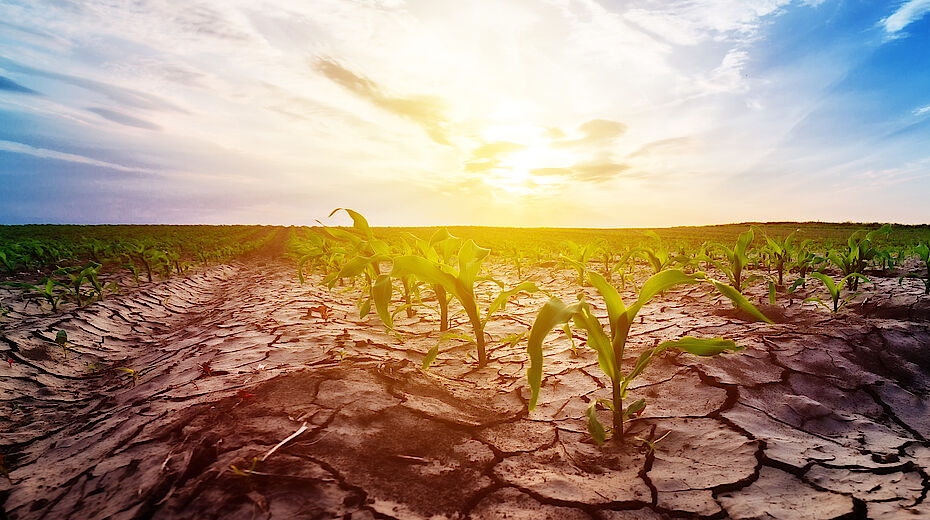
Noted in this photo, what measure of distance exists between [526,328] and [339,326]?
1.16 m

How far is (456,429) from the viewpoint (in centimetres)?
126

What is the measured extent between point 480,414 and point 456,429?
0.16m

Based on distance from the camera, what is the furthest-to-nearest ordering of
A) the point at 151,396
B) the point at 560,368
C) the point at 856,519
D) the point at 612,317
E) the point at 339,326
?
1. the point at 339,326
2. the point at 560,368
3. the point at 151,396
4. the point at 612,317
5. the point at 856,519

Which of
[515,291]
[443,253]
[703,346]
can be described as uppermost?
[443,253]

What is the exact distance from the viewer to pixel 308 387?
1.39 m

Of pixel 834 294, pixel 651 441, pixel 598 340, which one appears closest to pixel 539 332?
pixel 598 340

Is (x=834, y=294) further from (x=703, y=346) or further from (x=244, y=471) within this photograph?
(x=244, y=471)

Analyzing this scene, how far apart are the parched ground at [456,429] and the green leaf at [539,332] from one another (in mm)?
272

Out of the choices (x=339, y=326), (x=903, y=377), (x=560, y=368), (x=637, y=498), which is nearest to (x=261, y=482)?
(x=637, y=498)

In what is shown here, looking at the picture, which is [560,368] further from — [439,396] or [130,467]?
[130,467]

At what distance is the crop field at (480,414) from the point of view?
0.96 m

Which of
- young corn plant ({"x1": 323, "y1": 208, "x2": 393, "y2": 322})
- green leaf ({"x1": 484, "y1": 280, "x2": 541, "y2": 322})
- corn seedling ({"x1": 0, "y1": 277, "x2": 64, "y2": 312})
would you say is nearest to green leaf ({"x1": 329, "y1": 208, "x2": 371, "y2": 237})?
Result: young corn plant ({"x1": 323, "y1": 208, "x2": 393, "y2": 322})

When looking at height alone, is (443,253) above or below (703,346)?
above

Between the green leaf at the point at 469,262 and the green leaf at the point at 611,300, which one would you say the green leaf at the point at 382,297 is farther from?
the green leaf at the point at 611,300
